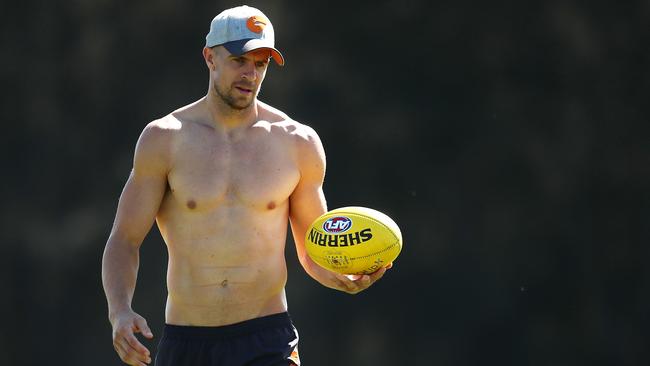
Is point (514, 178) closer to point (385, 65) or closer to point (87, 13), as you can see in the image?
point (385, 65)

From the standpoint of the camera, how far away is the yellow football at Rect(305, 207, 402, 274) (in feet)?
15.6

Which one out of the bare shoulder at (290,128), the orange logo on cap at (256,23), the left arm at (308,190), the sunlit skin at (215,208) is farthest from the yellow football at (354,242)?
the orange logo on cap at (256,23)

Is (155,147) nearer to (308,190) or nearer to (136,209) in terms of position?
(136,209)

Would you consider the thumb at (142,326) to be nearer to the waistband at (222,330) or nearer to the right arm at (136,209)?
the right arm at (136,209)

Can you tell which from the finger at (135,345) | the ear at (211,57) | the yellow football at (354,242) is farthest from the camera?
the ear at (211,57)

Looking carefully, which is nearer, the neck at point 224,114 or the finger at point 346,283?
the finger at point 346,283

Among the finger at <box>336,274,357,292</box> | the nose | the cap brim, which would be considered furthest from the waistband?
the cap brim

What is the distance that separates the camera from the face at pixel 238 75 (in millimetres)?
5023

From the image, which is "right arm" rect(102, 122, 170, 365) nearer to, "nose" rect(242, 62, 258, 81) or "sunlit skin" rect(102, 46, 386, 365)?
"sunlit skin" rect(102, 46, 386, 365)

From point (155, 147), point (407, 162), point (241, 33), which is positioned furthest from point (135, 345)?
point (407, 162)

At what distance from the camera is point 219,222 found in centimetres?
498

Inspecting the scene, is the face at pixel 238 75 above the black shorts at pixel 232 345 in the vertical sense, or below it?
above

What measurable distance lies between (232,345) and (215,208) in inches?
22.9

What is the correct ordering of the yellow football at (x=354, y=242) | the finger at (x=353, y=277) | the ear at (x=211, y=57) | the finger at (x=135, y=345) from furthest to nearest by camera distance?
the ear at (x=211, y=57) → the finger at (x=353, y=277) → the yellow football at (x=354, y=242) → the finger at (x=135, y=345)
